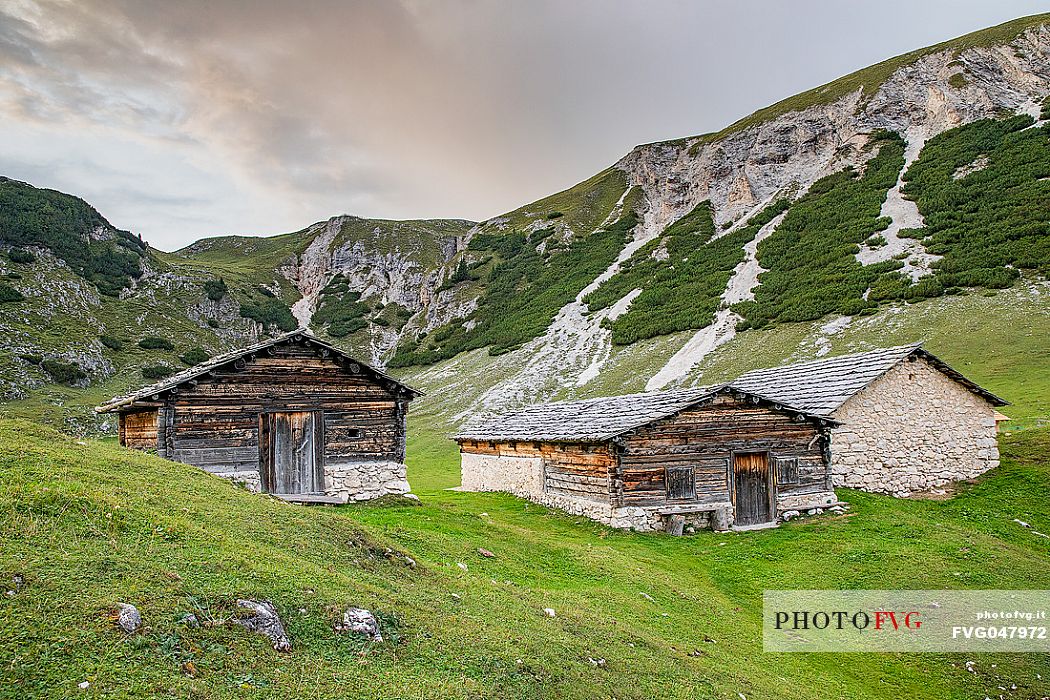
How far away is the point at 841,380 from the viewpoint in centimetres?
2888

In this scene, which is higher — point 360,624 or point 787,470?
point 360,624

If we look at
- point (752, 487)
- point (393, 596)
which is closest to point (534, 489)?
point (752, 487)

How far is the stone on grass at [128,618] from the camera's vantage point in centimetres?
692

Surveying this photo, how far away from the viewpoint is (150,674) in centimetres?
642

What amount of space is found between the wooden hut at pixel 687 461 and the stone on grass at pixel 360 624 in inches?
582

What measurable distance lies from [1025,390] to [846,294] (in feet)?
81.8

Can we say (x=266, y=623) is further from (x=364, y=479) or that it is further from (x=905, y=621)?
(x=364, y=479)

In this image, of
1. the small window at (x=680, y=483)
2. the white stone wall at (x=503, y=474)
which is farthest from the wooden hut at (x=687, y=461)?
the white stone wall at (x=503, y=474)

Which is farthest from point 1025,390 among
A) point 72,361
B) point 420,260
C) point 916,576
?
point 420,260

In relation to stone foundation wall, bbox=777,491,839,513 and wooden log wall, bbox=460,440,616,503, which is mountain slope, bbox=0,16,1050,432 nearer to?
stone foundation wall, bbox=777,491,839,513

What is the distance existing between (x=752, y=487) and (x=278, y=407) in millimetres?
17519

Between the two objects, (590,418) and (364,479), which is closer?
(364,479)

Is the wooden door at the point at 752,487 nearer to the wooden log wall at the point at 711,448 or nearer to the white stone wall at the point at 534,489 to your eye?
the wooden log wall at the point at 711,448

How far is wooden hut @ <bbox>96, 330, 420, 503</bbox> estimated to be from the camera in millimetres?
21484
